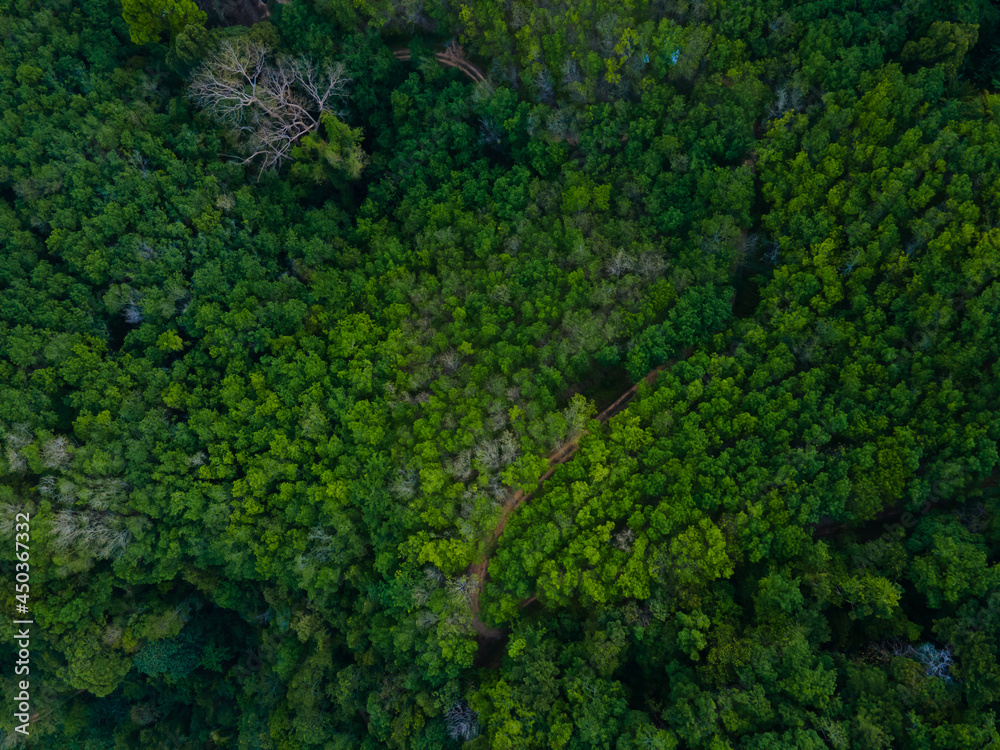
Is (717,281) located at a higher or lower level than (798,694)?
higher

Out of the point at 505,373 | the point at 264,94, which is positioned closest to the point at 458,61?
the point at 264,94

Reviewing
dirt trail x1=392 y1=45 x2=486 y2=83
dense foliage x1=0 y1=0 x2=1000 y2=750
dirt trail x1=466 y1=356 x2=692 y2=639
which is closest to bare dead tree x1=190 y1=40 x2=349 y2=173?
dense foliage x1=0 y1=0 x2=1000 y2=750

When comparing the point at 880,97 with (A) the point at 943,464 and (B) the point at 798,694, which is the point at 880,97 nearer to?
(A) the point at 943,464

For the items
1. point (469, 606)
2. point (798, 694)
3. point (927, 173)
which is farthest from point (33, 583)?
point (927, 173)

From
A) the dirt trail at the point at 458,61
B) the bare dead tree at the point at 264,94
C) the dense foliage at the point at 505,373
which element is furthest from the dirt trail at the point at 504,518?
the bare dead tree at the point at 264,94

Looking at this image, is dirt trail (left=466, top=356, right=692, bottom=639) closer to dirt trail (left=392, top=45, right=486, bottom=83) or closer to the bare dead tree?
dirt trail (left=392, top=45, right=486, bottom=83)

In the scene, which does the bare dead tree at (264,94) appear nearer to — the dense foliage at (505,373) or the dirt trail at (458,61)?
the dense foliage at (505,373)
